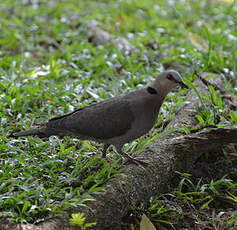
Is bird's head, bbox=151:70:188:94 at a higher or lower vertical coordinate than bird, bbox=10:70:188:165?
higher

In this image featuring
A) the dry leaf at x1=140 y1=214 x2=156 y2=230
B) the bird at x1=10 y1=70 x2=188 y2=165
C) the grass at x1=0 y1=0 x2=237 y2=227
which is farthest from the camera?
the bird at x1=10 y1=70 x2=188 y2=165

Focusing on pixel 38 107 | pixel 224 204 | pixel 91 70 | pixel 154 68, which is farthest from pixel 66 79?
pixel 224 204

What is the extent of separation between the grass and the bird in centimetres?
19

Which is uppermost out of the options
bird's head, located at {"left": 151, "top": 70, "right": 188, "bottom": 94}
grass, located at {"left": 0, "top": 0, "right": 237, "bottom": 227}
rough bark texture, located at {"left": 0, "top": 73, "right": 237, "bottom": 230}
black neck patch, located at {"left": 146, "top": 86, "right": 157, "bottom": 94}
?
bird's head, located at {"left": 151, "top": 70, "right": 188, "bottom": 94}

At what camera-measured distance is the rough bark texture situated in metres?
3.51

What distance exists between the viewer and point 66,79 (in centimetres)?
640

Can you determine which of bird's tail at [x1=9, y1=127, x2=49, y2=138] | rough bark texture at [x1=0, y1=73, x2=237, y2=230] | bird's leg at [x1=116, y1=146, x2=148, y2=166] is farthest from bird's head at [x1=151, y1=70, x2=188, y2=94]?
bird's tail at [x1=9, y1=127, x2=49, y2=138]

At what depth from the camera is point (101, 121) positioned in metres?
4.32

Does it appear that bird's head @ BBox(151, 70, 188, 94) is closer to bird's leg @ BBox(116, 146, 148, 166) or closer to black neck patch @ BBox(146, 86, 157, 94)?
black neck patch @ BBox(146, 86, 157, 94)

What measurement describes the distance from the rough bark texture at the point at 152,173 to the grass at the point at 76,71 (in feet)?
0.39

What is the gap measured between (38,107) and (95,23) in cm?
334

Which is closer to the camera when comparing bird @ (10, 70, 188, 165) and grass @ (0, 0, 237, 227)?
grass @ (0, 0, 237, 227)

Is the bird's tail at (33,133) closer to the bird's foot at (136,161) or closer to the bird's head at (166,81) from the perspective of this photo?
the bird's foot at (136,161)

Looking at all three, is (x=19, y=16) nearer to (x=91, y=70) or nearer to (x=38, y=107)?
(x=91, y=70)
